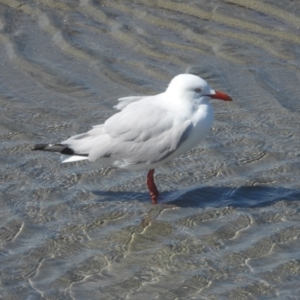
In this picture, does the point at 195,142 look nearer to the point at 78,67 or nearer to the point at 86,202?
the point at 86,202

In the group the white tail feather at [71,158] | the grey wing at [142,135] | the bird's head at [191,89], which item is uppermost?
the bird's head at [191,89]

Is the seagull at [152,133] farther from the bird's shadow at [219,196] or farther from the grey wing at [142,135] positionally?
the bird's shadow at [219,196]

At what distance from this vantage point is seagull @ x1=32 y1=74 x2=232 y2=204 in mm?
7227

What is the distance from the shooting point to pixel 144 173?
7934mm

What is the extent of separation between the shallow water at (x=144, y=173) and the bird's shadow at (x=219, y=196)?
A: 0.6 inches

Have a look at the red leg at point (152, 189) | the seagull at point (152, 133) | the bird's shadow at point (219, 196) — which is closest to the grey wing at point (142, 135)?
the seagull at point (152, 133)

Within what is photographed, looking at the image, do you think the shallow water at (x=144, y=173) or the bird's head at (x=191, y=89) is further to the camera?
the bird's head at (x=191, y=89)

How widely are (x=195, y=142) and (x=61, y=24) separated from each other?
4.17 m

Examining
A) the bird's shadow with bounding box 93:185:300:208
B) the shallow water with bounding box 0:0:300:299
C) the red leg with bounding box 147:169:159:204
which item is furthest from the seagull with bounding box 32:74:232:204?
the shallow water with bounding box 0:0:300:299

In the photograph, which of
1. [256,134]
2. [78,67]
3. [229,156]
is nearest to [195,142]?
[229,156]

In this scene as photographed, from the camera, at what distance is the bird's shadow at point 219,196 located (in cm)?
734

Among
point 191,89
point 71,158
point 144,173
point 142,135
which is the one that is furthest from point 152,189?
point 191,89

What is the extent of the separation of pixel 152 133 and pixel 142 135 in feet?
0.29

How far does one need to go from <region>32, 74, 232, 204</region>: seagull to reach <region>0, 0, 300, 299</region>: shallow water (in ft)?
0.98
